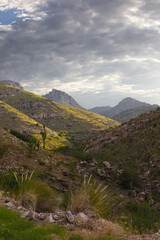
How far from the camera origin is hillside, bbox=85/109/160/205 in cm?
1941

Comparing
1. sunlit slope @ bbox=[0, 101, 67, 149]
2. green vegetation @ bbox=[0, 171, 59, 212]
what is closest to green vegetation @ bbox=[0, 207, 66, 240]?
green vegetation @ bbox=[0, 171, 59, 212]

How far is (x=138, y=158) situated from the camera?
26672 mm

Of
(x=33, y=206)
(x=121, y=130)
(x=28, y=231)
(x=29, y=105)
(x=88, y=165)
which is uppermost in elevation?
(x=29, y=105)

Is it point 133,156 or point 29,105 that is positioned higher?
point 29,105

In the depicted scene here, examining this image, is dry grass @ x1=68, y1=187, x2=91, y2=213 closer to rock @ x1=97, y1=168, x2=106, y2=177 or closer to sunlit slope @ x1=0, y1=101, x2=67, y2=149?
rock @ x1=97, y1=168, x2=106, y2=177

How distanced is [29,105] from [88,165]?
180m

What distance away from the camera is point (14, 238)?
19.2ft

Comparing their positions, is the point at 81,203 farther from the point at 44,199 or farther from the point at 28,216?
the point at 28,216

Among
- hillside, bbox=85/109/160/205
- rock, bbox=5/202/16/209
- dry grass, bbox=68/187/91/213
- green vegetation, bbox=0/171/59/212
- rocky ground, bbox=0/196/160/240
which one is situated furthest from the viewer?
hillside, bbox=85/109/160/205

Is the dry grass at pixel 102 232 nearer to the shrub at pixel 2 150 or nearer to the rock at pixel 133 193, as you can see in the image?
the rock at pixel 133 193

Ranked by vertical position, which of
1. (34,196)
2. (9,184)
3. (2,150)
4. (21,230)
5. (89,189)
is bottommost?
(9,184)

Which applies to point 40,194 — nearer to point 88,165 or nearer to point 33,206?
point 33,206

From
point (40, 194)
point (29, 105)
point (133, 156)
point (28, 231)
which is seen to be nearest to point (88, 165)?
point (133, 156)

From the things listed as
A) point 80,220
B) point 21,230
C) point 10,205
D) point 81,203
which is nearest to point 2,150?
point 10,205
